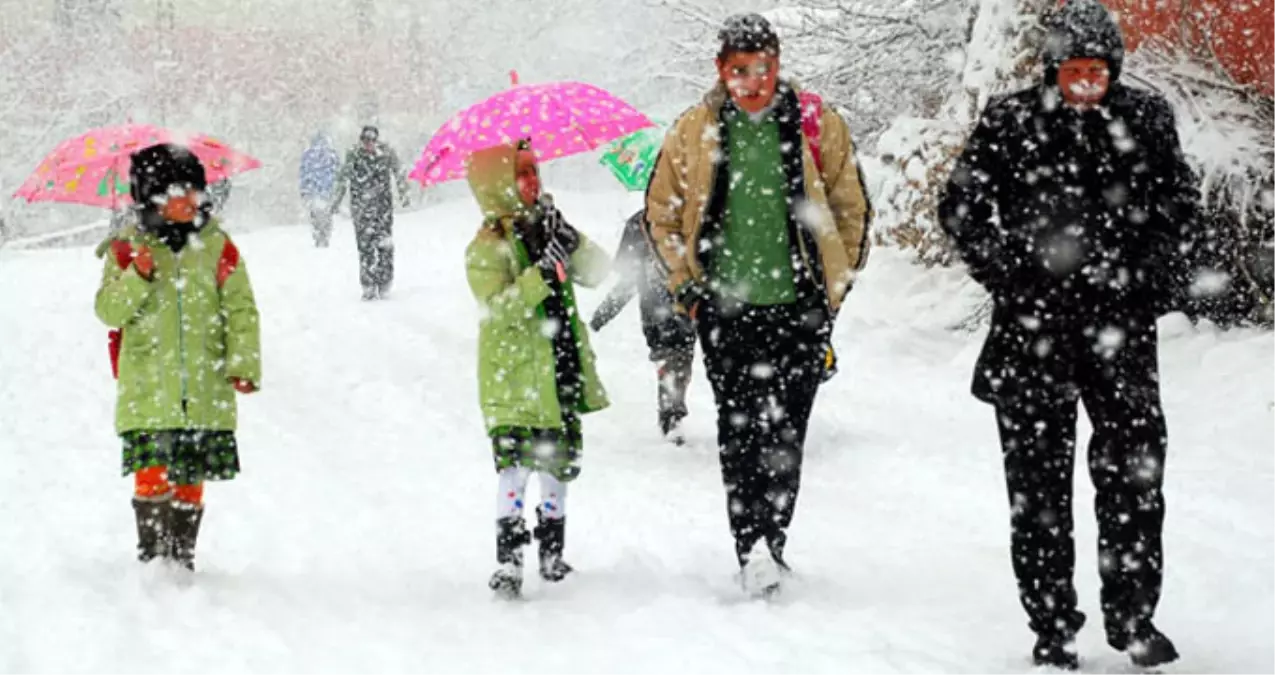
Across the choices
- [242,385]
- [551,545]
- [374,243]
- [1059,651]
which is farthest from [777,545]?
[374,243]

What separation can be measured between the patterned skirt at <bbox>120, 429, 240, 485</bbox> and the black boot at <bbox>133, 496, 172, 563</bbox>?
0.41 feet

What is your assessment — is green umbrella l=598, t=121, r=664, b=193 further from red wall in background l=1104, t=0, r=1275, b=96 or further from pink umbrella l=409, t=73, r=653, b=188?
red wall in background l=1104, t=0, r=1275, b=96

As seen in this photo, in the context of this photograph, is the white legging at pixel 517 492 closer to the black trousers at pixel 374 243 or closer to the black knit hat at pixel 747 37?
the black knit hat at pixel 747 37

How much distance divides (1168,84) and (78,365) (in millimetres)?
8947

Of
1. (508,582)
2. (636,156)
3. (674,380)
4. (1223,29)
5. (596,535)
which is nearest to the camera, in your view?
(508,582)

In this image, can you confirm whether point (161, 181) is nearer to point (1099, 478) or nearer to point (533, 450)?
point (533, 450)

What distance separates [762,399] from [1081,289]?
4.83 ft

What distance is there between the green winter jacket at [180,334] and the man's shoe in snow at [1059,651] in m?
3.16

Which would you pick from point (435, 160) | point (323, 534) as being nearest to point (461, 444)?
point (323, 534)

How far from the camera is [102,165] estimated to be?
5738 mm

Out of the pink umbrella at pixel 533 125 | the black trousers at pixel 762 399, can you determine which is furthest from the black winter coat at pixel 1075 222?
the pink umbrella at pixel 533 125

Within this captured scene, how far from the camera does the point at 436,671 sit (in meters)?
4.39

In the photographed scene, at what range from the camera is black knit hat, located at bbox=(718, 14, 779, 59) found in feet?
15.9

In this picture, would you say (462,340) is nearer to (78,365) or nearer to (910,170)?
(78,365)
